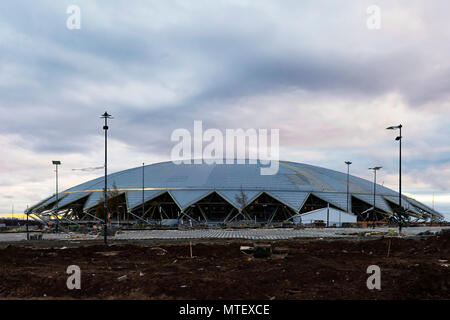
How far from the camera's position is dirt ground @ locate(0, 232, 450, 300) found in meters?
11.4

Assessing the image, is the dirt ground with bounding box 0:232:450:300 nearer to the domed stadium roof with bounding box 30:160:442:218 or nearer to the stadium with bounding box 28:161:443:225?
the stadium with bounding box 28:161:443:225

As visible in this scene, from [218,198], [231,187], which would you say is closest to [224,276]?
[231,187]

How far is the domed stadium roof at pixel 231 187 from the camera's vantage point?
2876 inches

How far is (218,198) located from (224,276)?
62385 mm

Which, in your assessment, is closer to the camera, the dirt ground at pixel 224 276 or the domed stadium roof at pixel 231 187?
the dirt ground at pixel 224 276

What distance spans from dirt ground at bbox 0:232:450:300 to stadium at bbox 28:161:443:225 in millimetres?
48032

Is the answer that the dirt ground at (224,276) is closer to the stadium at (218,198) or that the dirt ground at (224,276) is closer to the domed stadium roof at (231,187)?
the stadium at (218,198)

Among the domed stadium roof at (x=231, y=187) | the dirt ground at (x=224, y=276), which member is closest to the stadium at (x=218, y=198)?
the domed stadium roof at (x=231, y=187)

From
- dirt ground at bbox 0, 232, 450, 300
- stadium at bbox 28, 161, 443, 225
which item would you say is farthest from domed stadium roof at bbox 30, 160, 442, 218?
dirt ground at bbox 0, 232, 450, 300

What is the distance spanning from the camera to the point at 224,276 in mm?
13961

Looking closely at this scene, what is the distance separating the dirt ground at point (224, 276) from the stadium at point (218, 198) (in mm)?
48032

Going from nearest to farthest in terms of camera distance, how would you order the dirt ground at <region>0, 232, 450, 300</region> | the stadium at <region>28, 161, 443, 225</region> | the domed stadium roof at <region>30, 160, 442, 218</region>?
the dirt ground at <region>0, 232, 450, 300</region>
the stadium at <region>28, 161, 443, 225</region>
the domed stadium roof at <region>30, 160, 442, 218</region>
